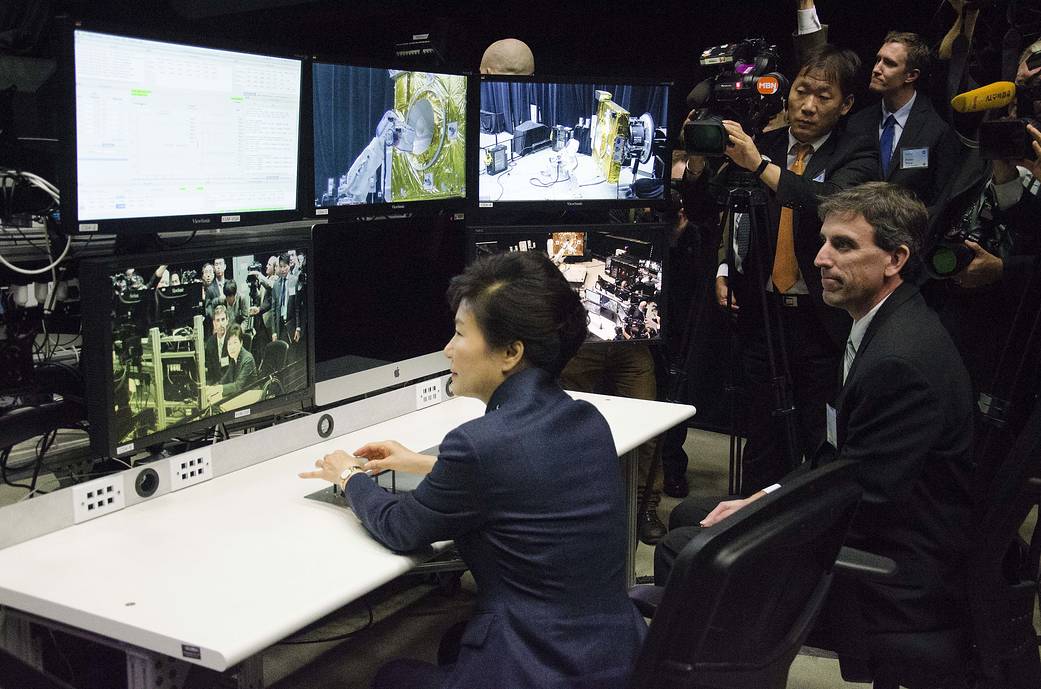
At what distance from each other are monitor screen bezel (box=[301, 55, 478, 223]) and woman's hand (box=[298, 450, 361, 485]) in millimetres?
609

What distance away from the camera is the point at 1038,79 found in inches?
97.3

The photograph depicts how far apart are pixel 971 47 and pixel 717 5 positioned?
6.51ft

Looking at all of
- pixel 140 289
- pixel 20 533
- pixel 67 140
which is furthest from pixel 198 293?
pixel 20 533

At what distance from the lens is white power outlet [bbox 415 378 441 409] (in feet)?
8.98

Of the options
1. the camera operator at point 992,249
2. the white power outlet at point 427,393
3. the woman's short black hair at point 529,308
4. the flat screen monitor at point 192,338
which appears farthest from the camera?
the white power outlet at point 427,393

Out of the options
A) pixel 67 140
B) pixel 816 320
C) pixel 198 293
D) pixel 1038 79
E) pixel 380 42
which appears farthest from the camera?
pixel 380 42

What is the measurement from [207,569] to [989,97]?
1963mm

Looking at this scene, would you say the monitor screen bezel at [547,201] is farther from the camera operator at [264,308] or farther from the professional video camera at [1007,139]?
the professional video camera at [1007,139]

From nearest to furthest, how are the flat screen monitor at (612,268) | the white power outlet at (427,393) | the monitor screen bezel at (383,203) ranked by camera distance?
the monitor screen bezel at (383,203) < the white power outlet at (427,393) < the flat screen monitor at (612,268)

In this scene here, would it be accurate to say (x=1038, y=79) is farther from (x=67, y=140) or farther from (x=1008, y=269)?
(x=67, y=140)

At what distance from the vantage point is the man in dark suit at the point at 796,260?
3.03m

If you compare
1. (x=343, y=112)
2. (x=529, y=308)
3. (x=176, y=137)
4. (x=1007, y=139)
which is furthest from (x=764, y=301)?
(x=176, y=137)

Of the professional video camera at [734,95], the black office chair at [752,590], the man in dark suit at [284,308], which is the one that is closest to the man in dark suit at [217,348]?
the man in dark suit at [284,308]

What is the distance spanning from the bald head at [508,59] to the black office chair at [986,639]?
81.0 inches
